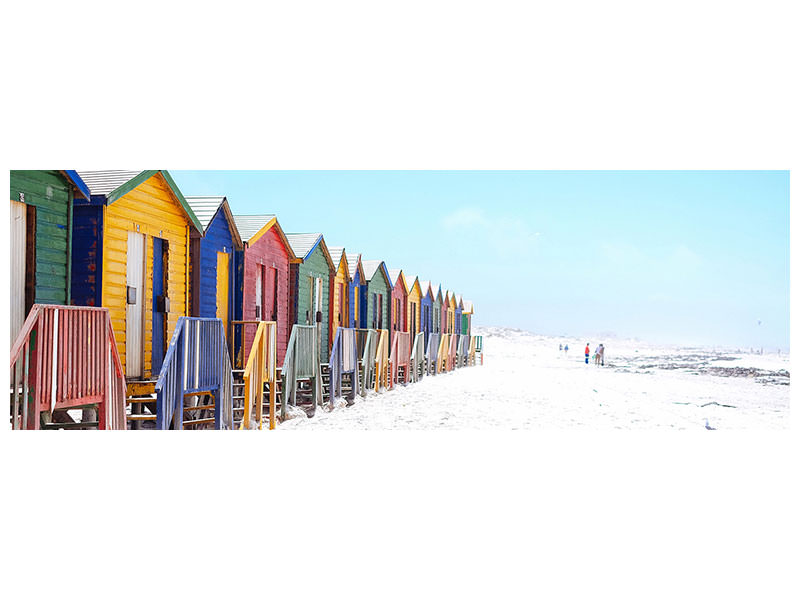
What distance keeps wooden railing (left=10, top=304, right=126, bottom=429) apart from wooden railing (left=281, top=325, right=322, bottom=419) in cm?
414

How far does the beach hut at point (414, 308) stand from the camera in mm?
23902

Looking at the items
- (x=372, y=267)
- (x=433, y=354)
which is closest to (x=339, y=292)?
(x=372, y=267)

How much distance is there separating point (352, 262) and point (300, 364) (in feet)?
18.7

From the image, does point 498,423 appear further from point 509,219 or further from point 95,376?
point 95,376

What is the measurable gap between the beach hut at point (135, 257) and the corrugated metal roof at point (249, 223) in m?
1.69

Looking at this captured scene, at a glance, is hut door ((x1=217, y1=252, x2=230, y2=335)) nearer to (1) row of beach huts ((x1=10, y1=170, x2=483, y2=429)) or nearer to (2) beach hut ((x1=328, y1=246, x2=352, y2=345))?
(1) row of beach huts ((x1=10, y1=170, x2=483, y2=429))

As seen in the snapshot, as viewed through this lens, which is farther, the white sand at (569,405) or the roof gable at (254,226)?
the white sand at (569,405)

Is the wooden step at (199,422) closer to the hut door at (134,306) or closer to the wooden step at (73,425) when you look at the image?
the hut door at (134,306)

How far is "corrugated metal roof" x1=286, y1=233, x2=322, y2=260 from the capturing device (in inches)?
566

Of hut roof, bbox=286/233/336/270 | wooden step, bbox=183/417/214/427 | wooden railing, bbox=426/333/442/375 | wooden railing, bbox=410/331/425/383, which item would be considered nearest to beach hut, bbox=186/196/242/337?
wooden step, bbox=183/417/214/427

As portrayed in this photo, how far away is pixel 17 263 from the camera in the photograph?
7.39 meters

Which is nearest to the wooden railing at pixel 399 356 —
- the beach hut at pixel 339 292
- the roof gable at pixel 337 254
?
the beach hut at pixel 339 292

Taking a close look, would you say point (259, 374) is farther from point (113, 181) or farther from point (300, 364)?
point (113, 181)
